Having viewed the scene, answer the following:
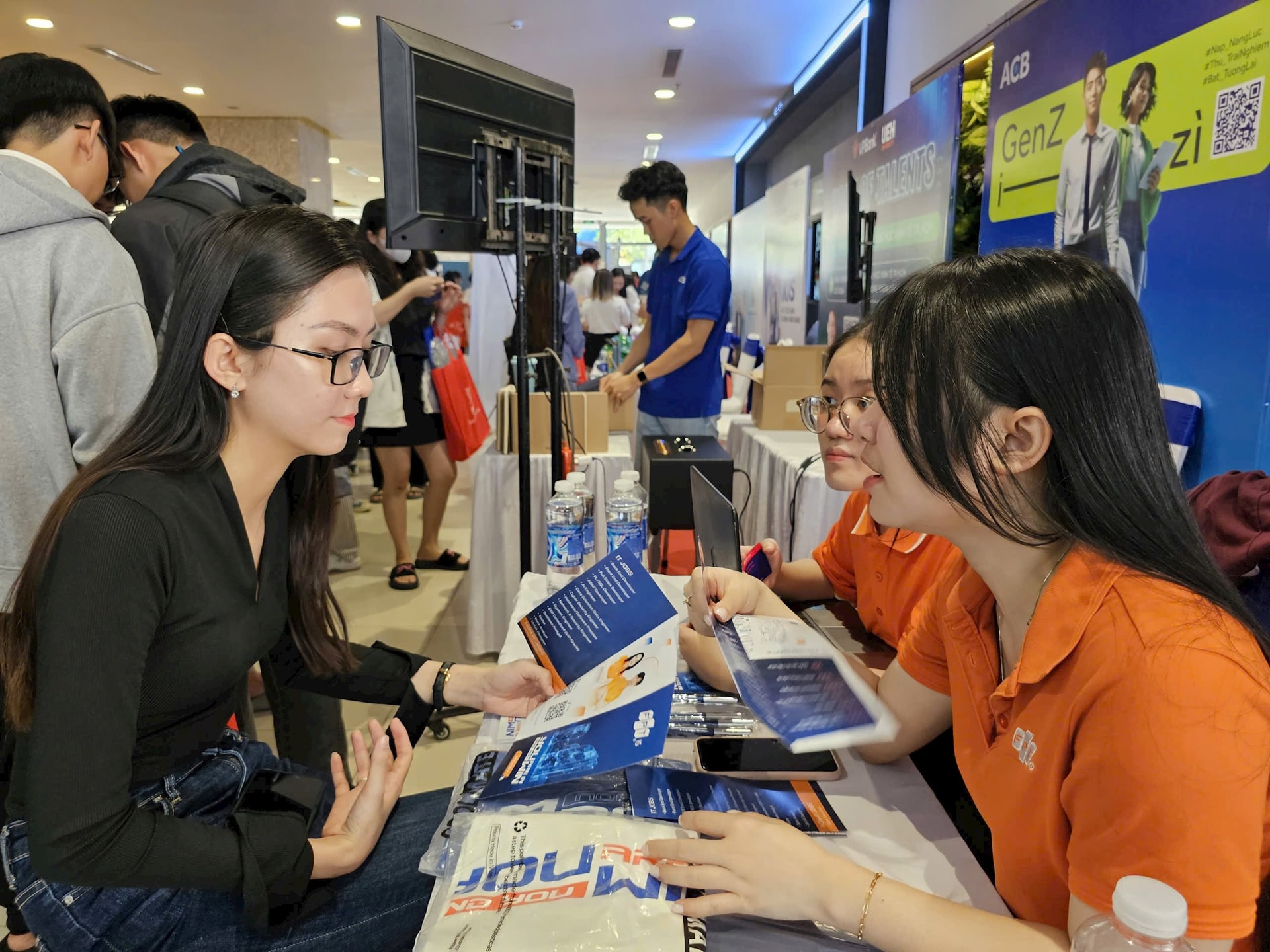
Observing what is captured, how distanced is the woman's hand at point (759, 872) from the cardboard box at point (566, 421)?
2086mm

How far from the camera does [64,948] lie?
0.84 metres

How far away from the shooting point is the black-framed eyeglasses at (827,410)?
1.43m

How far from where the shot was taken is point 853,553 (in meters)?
1.62

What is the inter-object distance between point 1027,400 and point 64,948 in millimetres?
1101

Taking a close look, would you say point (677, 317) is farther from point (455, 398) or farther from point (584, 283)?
point (584, 283)

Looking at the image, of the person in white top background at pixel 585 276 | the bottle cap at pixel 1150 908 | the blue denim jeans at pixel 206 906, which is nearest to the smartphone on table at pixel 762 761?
the blue denim jeans at pixel 206 906

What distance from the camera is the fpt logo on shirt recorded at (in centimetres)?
74

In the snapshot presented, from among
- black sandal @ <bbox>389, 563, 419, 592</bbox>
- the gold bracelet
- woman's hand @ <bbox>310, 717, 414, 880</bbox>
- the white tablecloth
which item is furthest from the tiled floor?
the gold bracelet

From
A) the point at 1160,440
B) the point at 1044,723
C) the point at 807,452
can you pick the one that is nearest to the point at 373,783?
the point at 1044,723

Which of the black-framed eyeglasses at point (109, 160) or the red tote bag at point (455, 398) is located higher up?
the black-framed eyeglasses at point (109, 160)

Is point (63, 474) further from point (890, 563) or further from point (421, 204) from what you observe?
point (890, 563)

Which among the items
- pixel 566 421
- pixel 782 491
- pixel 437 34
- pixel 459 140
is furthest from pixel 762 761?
pixel 437 34

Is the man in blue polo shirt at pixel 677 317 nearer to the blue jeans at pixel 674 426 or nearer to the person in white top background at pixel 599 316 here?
the blue jeans at pixel 674 426

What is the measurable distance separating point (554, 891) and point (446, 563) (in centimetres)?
337
